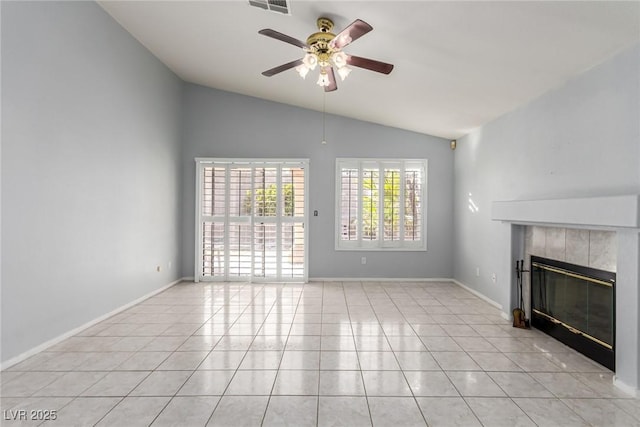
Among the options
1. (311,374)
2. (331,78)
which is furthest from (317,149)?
(311,374)

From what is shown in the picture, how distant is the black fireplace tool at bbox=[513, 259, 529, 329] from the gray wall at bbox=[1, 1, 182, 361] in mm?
4777

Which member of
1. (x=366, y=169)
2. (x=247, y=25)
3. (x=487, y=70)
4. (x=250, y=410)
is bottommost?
(x=250, y=410)

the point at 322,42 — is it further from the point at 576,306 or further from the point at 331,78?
the point at 576,306

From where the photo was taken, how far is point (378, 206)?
224 inches

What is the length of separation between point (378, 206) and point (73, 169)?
173 inches

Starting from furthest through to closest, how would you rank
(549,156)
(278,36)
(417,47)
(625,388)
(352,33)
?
(549,156), (417,47), (278,36), (352,33), (625,388)

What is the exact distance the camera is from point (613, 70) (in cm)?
255

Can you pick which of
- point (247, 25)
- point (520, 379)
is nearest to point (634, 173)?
point (520, 379)

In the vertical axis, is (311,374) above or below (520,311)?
→ below

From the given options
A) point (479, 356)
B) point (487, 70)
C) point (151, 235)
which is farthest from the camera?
Answer: point (151, 235)

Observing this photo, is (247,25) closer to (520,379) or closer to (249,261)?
(249,261)

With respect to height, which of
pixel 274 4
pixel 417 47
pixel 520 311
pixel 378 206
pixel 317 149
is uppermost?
pixel 274 4

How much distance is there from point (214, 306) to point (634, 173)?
4545mm

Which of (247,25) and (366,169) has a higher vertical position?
(247,25)
